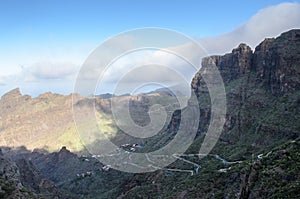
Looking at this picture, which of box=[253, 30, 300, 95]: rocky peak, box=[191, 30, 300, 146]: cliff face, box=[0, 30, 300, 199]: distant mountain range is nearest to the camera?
box=[0, 30, 300, 199]: distant mountain range

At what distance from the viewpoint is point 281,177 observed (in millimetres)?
51312

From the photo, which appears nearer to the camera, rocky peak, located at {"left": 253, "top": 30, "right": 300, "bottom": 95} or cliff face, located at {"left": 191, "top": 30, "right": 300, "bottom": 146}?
cliff face, located at {"left": 191, "top": 30, "right": 300, "bottom": 146}

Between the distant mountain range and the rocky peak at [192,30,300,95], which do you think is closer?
the distant mountain range

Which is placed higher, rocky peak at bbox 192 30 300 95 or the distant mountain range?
rocky peak at bbox 192 30 300 95

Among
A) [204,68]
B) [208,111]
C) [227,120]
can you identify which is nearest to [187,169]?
[227,120]

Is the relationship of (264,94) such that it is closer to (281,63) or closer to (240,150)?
(281,63)

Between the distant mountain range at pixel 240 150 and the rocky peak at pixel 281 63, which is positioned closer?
the distant mountain range at pixel 240 150

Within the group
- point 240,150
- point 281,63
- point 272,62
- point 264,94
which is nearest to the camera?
point 240,150

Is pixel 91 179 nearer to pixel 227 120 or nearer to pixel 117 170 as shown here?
pixel 117 170

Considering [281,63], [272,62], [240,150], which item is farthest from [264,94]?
[240,150]

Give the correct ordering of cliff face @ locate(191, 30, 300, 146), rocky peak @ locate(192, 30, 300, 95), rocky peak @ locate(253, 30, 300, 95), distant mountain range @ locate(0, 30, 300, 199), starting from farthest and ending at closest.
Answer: rocky peak @ locate(192, 30, 300, 95) → rocky peak @ locate(253, 30, 300, 95) → cliff face @ locate(191, 30, 300, 146) → distant mountain range @ locate(0, 30, 300, 199)

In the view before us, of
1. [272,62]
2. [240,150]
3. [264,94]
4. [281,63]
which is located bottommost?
[240,150]

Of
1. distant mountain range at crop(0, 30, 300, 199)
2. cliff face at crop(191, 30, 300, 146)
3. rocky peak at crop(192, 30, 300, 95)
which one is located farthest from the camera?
rocky peak at crop(192, 30, 300, 95)

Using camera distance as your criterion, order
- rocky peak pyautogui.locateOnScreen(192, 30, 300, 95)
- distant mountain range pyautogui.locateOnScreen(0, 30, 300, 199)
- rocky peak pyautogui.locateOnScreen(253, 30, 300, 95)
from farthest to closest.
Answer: rocky peak pyautogui.locateOnScreen(192, 30, 300, 95)
rocky peak pyautogui.locateOnScreen(253, 30, 300, 95)
distant mountain range pyautogui.locateOnScreen(0, 30, 300, 199)
